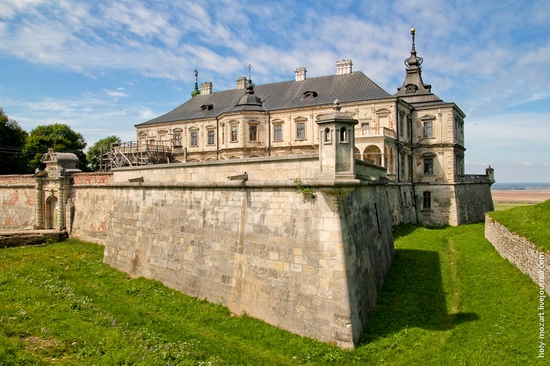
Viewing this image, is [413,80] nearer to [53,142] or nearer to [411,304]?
[411,304]

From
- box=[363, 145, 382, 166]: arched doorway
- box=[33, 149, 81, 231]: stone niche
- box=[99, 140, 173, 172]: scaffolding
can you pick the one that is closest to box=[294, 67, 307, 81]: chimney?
box=[363, 145, 382, 166]: arched doorway

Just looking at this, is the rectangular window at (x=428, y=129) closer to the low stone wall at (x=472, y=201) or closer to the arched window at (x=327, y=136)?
the low stone wall at (x=472, y=201)

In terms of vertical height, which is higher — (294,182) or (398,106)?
(398,106)

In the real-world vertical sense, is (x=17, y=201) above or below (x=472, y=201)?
above

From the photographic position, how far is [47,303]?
11.6 meters

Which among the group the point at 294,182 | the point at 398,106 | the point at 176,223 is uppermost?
the point at 398,106

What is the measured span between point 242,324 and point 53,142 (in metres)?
43.5

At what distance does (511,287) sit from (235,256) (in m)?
9.67

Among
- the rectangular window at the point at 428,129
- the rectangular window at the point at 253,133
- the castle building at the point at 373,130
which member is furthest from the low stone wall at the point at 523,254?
the rectangular window at the point at 253,133

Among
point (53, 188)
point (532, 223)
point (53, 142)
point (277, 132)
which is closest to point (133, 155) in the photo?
point (53, 188)

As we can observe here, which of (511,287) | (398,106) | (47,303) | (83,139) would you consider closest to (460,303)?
(511,287)

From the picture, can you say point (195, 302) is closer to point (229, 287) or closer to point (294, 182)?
point (229, 287)

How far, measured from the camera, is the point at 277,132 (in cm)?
3272

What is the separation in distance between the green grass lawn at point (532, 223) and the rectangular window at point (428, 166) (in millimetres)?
9719
